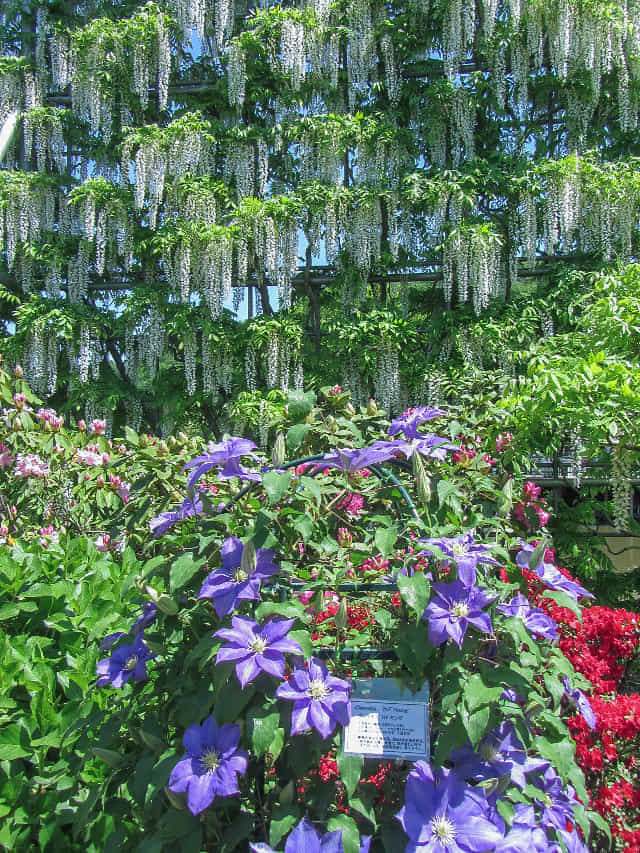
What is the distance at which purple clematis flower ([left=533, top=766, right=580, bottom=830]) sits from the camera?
1009mm

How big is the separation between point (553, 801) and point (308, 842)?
45 centimetres

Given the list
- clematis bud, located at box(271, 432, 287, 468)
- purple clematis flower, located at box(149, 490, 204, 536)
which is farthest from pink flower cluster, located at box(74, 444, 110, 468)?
clematis bud, located at box(271, 432, 287, 468)

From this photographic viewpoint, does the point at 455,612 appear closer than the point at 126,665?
Yes

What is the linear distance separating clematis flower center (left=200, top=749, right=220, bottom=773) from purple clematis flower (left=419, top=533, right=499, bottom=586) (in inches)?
16.2

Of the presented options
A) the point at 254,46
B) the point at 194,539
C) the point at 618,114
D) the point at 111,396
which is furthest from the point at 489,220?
the point at 194,539

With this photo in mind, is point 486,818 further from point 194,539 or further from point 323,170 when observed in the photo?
point 323,170

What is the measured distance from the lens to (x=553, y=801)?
1.05m

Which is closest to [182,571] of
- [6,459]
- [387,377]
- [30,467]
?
[30,467]

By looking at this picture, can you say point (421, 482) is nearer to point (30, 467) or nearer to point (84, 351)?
point (30, 467)

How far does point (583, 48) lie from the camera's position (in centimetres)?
538

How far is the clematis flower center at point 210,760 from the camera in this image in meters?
0.89

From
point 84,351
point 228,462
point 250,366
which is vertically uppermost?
point 84,351

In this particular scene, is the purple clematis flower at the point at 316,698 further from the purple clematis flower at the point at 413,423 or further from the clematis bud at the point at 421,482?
the purple clematis flower at the point at 413,423

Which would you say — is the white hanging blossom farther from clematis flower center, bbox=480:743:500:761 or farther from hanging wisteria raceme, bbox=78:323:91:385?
clematis flower center, bbox=480:743:500:761
